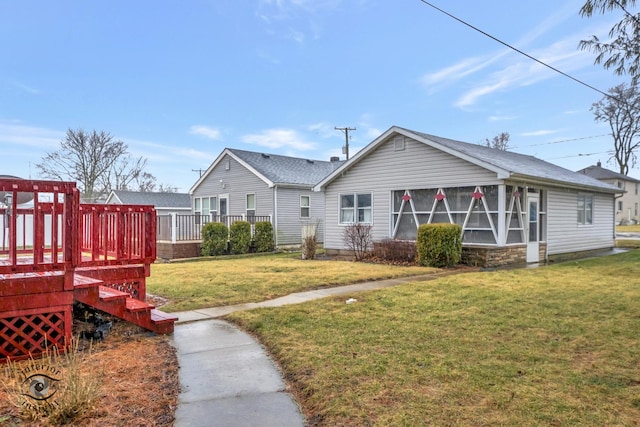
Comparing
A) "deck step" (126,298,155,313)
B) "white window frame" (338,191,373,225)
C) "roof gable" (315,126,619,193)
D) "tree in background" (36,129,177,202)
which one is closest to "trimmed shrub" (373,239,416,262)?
"white window frame" (338,191,373,225)

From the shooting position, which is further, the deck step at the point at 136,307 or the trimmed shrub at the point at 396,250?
the trimmed shrub at the point at 396,250

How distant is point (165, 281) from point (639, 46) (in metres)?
10.4

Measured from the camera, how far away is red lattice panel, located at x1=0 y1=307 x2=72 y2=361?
408cm

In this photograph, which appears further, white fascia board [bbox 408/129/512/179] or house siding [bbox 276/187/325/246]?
A: house siding [bbox 276/187/325/246]

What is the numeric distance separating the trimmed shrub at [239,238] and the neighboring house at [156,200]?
12.8m

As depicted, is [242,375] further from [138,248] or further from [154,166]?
[154,166]

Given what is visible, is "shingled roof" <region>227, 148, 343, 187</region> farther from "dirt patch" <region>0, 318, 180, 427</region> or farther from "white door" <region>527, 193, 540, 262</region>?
"dirt patch" <region>0, 318, 180, 427</region>

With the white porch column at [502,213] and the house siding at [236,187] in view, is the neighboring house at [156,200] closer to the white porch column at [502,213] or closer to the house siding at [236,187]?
the house siding at [236,187]

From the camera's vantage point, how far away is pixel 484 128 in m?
41.4

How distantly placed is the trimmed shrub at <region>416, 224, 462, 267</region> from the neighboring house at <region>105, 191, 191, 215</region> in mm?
20900

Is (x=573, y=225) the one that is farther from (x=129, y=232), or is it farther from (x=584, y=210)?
(x=129, y=232)

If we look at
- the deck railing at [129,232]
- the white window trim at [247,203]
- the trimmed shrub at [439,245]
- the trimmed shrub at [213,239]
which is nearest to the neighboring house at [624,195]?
the white window trim at [247,203]

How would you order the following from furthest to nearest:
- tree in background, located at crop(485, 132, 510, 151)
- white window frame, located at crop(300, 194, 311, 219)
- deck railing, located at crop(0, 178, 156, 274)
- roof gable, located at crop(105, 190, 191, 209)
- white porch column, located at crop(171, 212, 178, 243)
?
tree in background, located at crop(485, 132, 510, 151) → roof gable, located at crop(105, 190, 191, 209) → white window frame, located at crop(300, 194, 311, 219) → white porch column, located at crop(171, 212, 178, 243) → deck railing, located at crop(0, 178, 156, 274)

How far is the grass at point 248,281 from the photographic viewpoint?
7199 mm
